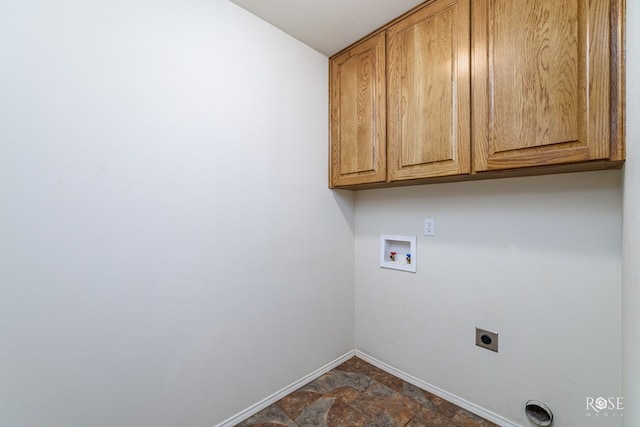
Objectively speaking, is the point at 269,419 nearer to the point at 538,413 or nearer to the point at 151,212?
the point at 151,212

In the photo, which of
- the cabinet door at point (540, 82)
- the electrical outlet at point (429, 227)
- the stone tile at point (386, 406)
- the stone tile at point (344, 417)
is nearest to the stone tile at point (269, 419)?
the stone tile at point (344, 417)

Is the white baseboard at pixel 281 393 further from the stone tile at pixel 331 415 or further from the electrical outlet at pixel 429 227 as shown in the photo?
the electrical outlet at pixel 429 227

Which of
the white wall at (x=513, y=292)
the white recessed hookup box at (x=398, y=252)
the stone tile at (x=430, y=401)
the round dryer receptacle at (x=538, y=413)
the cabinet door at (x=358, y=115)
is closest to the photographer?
the white wall at (x=513, y=292)

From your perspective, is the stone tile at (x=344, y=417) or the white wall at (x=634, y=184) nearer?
A: the white wall at (x=634, y=184)

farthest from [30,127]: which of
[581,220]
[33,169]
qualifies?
[581,220]

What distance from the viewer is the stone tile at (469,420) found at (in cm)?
141

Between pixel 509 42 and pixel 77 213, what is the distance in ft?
6.25

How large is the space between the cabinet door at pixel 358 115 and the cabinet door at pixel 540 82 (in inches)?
20.5

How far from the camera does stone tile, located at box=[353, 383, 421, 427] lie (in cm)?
144

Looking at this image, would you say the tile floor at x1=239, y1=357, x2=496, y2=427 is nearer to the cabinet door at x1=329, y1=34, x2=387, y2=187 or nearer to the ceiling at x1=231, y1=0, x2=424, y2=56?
the cabinet door at x1=329, y1=34, x2=387, y2=187

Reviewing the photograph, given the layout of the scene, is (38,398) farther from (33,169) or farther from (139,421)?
(33,169)

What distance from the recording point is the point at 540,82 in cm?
108

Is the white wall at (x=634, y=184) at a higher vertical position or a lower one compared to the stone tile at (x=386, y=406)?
higher

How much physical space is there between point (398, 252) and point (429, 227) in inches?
12.5
